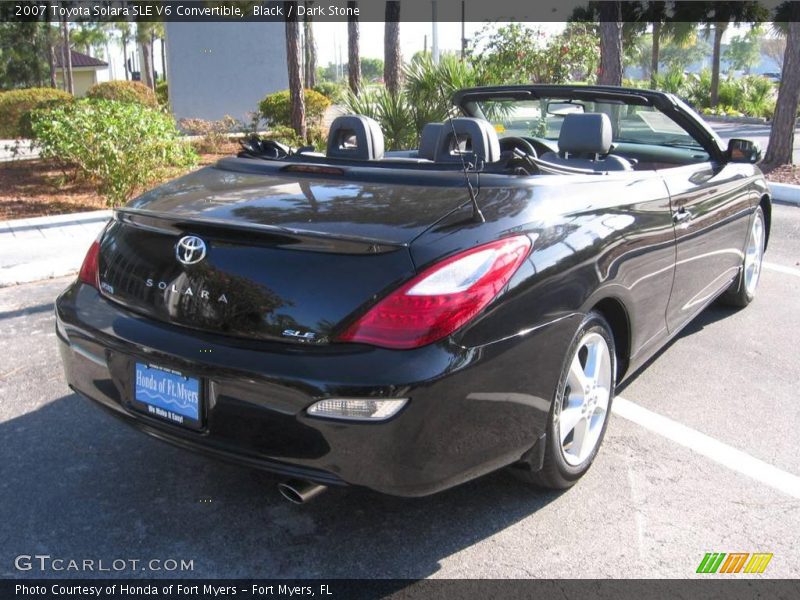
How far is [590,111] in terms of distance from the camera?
457 centimetres

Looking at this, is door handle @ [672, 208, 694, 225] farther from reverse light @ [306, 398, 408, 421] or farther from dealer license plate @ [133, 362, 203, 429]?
dealer license plate @ [133, 362, 203, 429]

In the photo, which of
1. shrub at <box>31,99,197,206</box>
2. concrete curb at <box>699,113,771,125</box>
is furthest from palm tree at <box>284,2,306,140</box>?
concrete curb at <box>699,113,771,125</box>

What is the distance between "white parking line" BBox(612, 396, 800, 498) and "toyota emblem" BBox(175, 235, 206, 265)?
221 cm

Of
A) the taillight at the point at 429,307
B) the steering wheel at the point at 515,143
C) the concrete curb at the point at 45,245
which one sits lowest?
the concrete curb at the point at 45,245

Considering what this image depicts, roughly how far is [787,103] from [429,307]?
499 inches

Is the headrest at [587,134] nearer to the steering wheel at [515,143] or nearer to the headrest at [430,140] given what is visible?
the steering wheel at [515,143]

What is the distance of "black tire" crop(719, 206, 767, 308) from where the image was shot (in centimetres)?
521

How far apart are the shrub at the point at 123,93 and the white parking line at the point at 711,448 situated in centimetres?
1864

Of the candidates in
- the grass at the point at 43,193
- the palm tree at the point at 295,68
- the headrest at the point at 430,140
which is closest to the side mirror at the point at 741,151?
the headrest at the point at 430,140

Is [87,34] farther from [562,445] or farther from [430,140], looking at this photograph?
[562,445]

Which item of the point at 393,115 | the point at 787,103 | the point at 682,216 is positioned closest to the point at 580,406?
the point at 682,216

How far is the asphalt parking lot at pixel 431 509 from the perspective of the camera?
8.74 ft

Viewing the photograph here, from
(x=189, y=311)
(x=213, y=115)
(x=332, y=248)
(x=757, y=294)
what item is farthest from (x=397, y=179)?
(x=213, y=115)

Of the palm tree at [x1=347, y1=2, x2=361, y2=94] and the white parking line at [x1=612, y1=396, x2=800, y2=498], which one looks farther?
the palm tree at [x1=347, y1=2, x2=361, y2=94]
